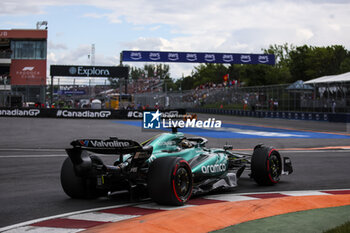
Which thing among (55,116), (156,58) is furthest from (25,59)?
(55,116)

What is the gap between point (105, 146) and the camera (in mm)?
6641

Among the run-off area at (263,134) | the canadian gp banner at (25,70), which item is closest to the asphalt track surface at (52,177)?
the run-off area at (263,134)

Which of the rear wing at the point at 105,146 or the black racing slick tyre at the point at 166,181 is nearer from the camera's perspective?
the rear wing at the point at 105,146

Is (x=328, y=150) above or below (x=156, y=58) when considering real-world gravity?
below

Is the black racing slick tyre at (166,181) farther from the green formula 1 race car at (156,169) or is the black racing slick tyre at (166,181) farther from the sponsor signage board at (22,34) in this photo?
the sponsor signage board at (22,34)

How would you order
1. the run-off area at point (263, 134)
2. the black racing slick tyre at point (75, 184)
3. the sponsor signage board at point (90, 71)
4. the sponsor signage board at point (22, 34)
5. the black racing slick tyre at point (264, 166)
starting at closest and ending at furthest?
the black racing slick tyre at point (75, 184)
the black racing slick tyre at point (264, 166)
the run-off area at point (263, 134)
the sponsor signage board at point (90, 71)
the sponsor signage board at point (22, 34)

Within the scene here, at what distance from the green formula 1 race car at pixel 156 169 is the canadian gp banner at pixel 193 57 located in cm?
3920

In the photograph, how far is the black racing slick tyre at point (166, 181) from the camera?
21.8 ft

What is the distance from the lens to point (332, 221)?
19.6 feet

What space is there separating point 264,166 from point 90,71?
118ft

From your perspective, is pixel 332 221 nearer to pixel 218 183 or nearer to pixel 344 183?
pixel 218 183

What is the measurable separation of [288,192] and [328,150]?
8848 millimetres

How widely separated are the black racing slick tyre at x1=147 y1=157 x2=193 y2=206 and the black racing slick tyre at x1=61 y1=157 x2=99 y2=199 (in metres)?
1.10

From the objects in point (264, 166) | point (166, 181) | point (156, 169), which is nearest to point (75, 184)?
point (156, 169)
